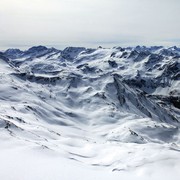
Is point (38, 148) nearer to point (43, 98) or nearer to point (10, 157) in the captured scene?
point (10, 157)

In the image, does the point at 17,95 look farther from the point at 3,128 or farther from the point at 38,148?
the point at 38,148

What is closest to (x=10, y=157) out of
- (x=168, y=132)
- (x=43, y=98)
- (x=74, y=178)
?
(x=74, y=178)

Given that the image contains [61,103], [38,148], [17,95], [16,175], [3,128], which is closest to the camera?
[16,175]

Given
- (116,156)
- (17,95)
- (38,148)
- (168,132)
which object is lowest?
(168,132)

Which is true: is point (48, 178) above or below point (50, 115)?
above

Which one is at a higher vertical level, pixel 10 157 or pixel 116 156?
pixel 10 157

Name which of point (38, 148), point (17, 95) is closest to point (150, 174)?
point (38, 148)

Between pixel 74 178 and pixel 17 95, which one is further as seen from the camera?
pixel 17 95

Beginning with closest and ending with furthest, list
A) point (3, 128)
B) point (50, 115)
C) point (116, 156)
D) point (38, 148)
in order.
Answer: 1. point (38, 148)
2. point (116, 156)
3. point (3, 128)
4. point (50, 115)

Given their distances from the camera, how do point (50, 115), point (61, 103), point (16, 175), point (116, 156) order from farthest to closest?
point (61, 103), point (50, 115), point (116, 156), point (16, 175)
